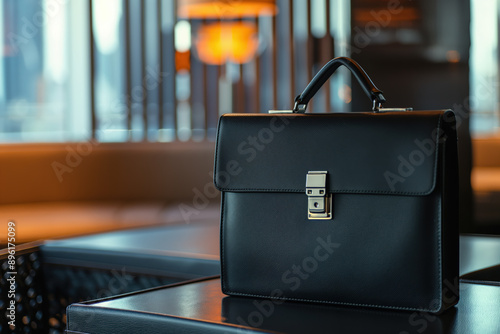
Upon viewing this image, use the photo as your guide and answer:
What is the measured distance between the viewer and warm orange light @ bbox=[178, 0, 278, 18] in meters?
2.85

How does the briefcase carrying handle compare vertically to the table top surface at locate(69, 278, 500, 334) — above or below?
above

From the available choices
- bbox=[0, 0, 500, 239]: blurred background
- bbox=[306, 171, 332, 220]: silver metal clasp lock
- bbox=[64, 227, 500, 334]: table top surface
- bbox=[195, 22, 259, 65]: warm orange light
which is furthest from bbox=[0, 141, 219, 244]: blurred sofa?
bbox=[306, 171, 332, 220]: silver metal clasp lock

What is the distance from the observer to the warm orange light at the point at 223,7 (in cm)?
285

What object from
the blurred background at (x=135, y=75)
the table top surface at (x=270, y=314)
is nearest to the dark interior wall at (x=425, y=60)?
the blurred background at (x=135, y=75)

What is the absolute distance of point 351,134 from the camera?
0.77 meters

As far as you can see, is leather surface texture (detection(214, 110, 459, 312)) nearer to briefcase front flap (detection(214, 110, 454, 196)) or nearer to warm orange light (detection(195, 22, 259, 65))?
briefcase front flap (detection(214, 110, 454, 196))

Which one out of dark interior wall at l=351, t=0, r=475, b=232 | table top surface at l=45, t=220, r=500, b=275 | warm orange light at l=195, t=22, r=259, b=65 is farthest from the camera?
warm orange light at l=195, t=22, r=259, b=65

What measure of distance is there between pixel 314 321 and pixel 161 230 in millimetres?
982

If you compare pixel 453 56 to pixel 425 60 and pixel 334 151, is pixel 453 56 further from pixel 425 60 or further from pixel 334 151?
pixel 334 151

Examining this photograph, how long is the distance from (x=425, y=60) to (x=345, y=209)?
2.09 meters

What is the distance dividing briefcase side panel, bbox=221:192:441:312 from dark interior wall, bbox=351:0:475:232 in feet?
6.38

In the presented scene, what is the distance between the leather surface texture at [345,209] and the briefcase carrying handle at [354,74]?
0.11 feet

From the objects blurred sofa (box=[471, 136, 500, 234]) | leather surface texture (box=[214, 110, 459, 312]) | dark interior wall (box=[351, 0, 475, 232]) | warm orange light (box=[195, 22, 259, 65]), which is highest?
warm orange light (box=[195, 22, 259, 65])

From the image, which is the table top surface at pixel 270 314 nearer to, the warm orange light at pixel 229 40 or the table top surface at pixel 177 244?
the table top surface at pixel 177 244
